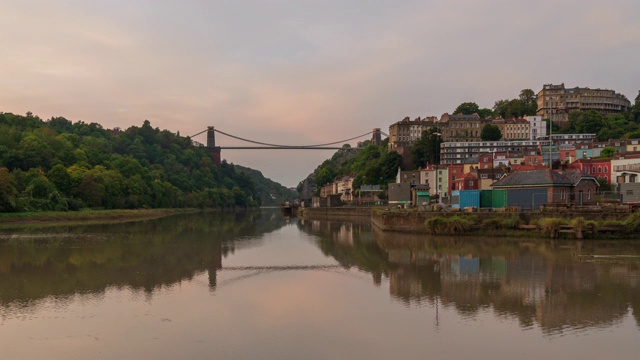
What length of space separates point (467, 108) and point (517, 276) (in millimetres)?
102507

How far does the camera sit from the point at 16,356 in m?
10.8

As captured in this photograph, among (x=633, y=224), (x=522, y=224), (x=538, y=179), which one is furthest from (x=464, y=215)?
(x=633, y=224)

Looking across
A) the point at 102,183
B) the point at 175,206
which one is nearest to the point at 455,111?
the point at 175,206

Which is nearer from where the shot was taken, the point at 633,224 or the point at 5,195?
the point at 633,224

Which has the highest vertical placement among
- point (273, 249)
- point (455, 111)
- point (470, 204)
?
point (455, 111)

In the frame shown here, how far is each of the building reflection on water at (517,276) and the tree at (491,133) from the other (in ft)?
215

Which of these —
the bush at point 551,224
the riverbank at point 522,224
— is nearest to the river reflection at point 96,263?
the riverbank at point 522,224

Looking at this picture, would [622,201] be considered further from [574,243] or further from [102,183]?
[102,183]

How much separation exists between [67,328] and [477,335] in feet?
31.3

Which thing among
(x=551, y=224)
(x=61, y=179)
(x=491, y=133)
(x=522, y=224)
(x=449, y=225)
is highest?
(x=491, y=133)

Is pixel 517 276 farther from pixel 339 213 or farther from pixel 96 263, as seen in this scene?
pixel 339 213

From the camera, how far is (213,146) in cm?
17100

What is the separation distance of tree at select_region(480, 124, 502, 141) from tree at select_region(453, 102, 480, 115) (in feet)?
72.9

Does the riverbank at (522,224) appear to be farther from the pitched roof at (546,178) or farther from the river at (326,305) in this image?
the pitched roof at (546,178)
